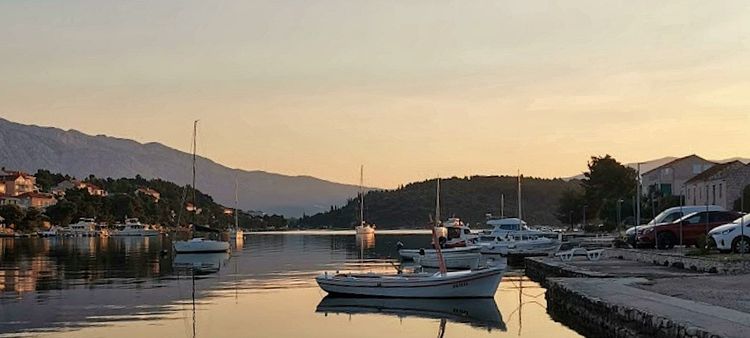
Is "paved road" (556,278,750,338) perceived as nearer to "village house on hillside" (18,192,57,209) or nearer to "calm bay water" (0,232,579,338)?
"calm bay water" (0,232,579,338)

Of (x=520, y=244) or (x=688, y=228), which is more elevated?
(x=688, y=228)

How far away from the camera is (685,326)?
18.5m

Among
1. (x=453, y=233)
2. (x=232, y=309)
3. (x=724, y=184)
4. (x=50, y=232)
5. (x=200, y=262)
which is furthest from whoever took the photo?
(x=50, y=232)

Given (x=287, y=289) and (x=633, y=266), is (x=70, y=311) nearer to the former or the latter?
(x=287, y=289)

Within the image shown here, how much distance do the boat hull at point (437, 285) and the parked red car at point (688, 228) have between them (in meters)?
11.9

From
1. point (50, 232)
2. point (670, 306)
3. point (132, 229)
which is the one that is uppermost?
point (132, 229)

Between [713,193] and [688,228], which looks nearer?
[688,228]

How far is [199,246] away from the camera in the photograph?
8088 centimetres

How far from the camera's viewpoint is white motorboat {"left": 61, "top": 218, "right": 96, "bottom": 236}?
149375 mm

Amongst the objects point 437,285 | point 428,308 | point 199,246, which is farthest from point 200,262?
point 428,308

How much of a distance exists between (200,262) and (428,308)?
3605 centimetres

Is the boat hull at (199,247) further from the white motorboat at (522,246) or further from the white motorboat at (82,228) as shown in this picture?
the white motorboat at (82,228)

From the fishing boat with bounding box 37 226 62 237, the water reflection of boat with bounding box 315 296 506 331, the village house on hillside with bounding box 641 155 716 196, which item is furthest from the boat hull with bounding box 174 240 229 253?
the fishing boat with bounding box 37 226 62 237

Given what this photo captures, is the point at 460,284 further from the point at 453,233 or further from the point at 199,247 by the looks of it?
the point at 453,233
